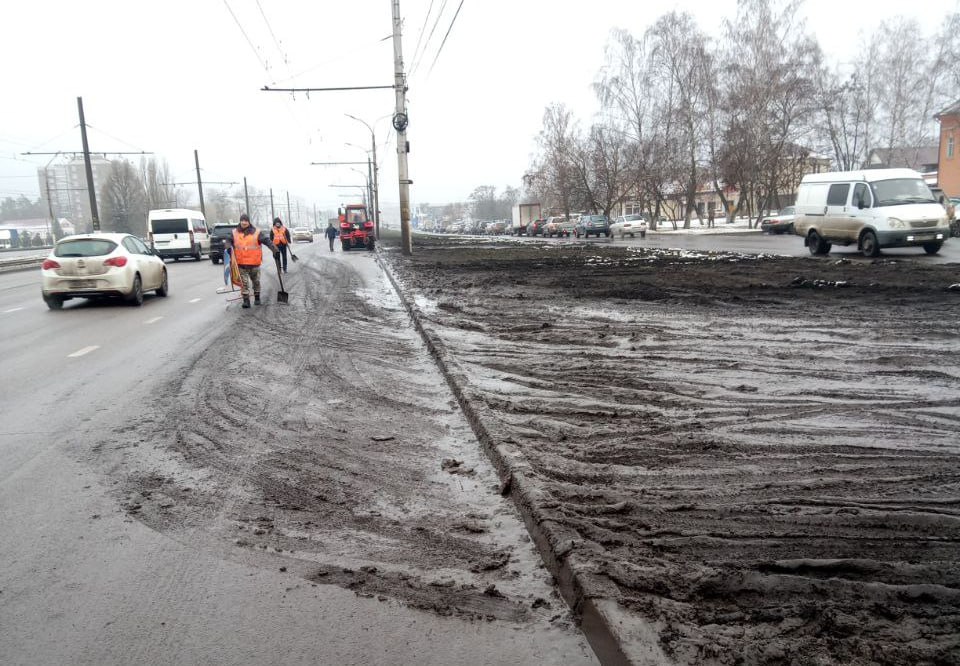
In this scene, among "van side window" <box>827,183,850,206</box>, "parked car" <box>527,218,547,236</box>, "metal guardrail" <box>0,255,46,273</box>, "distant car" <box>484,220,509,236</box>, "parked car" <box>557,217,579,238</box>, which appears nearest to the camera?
"van side window" <box>827,183,850,206</box>

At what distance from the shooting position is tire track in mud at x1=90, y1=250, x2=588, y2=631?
299 centimetres

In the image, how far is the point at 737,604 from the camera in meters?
2.57

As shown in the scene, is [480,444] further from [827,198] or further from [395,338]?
[827,198]

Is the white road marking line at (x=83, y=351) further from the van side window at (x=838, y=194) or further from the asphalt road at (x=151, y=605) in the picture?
the van side window at (x=838, y=194)

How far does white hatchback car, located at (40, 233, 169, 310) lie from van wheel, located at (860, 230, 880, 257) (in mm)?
17744

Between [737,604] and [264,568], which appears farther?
[264,568]

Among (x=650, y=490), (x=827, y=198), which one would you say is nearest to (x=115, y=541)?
(x=650, y=490)

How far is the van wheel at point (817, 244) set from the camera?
20280mm

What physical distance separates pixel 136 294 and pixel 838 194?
18.0m

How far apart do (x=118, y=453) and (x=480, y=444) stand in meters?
2.43

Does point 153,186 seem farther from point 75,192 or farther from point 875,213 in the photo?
point 875,213

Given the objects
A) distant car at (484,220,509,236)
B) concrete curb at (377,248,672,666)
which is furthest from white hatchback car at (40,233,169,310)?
distant car at (484,220,509,236)

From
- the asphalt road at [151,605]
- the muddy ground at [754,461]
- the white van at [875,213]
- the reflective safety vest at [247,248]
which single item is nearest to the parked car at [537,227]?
the white van at [875,213]

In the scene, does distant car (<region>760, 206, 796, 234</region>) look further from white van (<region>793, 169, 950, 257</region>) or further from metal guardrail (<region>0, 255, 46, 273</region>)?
metal guardrail (<region>0, 255, 46, 273</region>)
